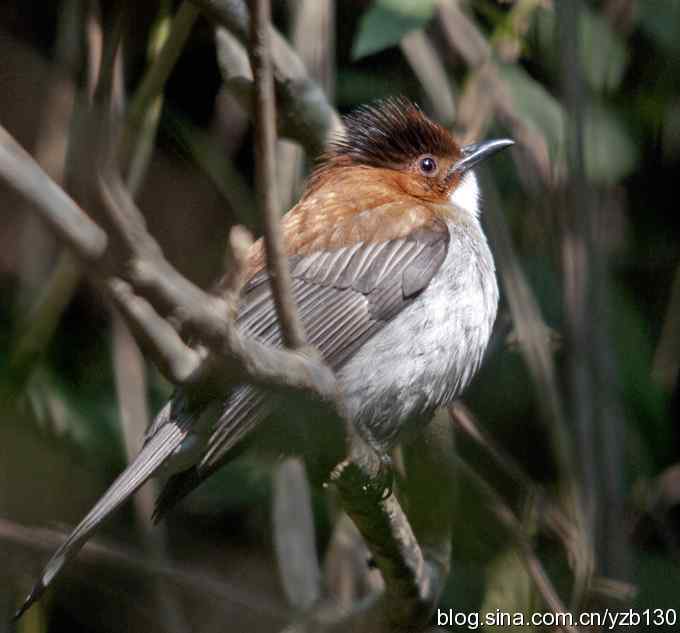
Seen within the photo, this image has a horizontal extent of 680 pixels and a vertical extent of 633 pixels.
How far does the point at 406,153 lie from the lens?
4.34m

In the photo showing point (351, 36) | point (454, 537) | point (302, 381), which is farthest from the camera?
point (351, 36)

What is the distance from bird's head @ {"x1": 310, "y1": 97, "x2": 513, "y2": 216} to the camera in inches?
167

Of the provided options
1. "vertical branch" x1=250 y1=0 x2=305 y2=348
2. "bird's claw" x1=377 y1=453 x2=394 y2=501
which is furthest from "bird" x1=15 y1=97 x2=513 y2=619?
"vertical branch" x1=250 y1=0 x2=305 y2=348

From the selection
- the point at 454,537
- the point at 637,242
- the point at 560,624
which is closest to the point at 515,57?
the point at 637,242

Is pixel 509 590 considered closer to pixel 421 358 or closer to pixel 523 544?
pixel 523 544

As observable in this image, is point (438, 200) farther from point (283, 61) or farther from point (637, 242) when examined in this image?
point (637, 242)

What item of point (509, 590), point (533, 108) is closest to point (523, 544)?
point (509, 590)

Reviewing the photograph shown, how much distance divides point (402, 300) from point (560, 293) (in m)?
1.53

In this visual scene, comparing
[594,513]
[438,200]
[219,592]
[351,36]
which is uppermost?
[351,36]

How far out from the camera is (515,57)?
4.72 m

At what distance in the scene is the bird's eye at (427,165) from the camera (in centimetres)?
432

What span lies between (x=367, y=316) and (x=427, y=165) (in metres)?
0.91

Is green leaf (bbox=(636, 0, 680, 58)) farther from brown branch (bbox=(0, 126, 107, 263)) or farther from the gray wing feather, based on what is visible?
brown branch (bbox=(0, 126, 107, 263))

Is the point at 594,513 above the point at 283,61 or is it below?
below
